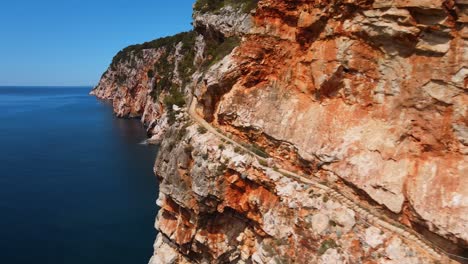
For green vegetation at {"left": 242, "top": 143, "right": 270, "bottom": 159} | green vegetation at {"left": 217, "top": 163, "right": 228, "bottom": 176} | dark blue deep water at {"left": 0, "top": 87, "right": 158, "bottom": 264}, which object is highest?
green vegetation at {"left": 242, "top": 143, "right": 270, "bottom": 159}

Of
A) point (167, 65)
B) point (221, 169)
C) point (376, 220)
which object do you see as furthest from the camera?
point (167, 65)

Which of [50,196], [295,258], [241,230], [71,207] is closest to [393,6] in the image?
[295,258]

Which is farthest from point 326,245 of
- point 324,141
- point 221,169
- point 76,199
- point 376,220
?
point 76,199

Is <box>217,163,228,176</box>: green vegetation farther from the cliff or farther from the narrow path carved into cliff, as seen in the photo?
the narrow path carved into cliff

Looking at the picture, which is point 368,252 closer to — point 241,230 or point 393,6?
point 241,230

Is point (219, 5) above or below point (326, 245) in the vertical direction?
above

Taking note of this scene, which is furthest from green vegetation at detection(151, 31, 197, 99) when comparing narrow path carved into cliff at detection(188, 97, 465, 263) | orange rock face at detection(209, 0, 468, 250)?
narrow path carved into cliff at detection(188, 97, 465, 263)

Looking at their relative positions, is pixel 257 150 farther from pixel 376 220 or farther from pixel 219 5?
pixel 219 5
